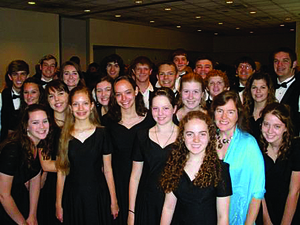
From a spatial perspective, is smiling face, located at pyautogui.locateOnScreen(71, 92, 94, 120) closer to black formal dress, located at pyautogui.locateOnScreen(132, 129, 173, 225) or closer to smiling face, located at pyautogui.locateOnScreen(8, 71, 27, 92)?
black formal dress, located at pyautogui.locateOnScreen(132, 129, 173, 225)

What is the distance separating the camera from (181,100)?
3.46 meters

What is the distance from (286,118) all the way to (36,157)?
224cm

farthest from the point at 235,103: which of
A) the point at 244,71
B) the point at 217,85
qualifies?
the point at 244,71

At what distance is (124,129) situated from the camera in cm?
328

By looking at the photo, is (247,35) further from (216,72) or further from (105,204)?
(105,204)

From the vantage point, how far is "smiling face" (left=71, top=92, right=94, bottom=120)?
302 centimetres

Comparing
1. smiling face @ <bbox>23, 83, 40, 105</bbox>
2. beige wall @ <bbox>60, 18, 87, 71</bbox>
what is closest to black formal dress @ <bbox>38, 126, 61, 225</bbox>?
smiling face @ <bbox>23, 83, 40, 105</bbox>

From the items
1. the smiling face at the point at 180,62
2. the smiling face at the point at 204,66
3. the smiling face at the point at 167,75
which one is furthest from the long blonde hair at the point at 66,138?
the smiling face at the point at 180,62

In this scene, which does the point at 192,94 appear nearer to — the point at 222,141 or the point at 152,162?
the point at 222,141

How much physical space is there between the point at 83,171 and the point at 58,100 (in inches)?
39.9

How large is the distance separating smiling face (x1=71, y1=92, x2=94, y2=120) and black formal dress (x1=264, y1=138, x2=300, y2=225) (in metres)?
1.66

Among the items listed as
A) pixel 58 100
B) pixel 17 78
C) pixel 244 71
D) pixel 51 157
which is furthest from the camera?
pixel 244 71

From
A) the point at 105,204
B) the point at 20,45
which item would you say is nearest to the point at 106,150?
the point at 105,204

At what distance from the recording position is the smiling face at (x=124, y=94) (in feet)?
10.8
